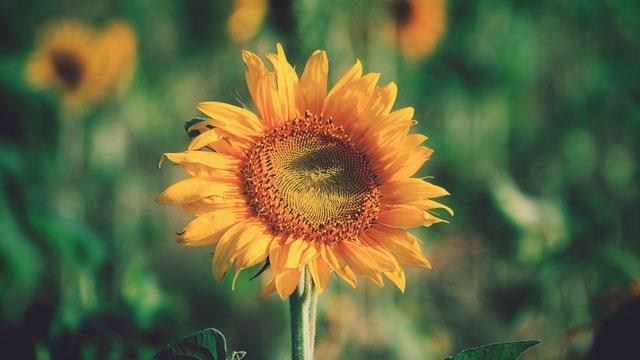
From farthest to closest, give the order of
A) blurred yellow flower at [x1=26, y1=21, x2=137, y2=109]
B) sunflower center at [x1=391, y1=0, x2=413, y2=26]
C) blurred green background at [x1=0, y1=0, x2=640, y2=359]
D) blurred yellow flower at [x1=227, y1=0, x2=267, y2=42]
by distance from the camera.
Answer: sunflower center at [x1=391, y1=0, x2=413, y2=26], blurred yellow flower at [x1=26, y1=21, x2=137, y2=109], blurred yellow flower at [x1=227, y1=0, x2=267, y2=42], blurred green background at [x1=0, y1=0, x2=640, y2=359]

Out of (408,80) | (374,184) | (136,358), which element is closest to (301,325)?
(374,184)

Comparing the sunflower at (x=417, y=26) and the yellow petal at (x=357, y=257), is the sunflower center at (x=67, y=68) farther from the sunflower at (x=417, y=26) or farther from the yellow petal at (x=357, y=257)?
the yellow petal at (x=357, y=257)

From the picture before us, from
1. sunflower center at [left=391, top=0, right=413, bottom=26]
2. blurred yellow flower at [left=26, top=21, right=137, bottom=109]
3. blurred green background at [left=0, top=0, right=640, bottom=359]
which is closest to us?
blurred green background at [left=0, top=0, right=640, bottom=359]

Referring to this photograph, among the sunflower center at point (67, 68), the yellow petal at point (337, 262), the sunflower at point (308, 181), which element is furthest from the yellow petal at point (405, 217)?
the sunflower center at point (67, 68)

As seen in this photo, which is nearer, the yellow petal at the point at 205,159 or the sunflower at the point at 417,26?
the yellow petal at the point at 205,159

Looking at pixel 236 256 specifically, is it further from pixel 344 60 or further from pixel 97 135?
pixel 97 135

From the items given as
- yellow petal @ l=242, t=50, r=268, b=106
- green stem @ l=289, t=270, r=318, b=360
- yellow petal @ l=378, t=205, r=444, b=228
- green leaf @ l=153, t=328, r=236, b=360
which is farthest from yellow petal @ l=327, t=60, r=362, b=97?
green leaf @ l=153, t=328, r=236, b=360

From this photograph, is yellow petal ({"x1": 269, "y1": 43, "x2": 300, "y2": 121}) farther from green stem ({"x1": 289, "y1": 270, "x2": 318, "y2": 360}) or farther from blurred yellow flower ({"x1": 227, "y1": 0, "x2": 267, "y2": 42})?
blurred yellow flower ({"x1": 227, "y1": 0, "x2": 267, "y2": 42})
